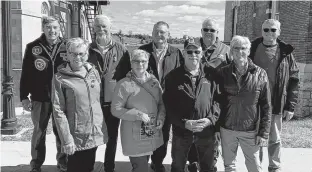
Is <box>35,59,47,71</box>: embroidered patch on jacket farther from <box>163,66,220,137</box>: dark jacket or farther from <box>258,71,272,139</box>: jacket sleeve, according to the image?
<box>258,71,272,139</box>: jacket sleeve

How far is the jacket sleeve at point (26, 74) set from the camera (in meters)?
4.18

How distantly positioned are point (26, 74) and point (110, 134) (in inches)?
53.7

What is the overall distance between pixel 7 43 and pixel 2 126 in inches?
69.5

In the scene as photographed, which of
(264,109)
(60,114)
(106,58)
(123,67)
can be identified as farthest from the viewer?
(123,67)

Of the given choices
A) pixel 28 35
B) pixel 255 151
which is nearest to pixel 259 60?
pixel 255 151

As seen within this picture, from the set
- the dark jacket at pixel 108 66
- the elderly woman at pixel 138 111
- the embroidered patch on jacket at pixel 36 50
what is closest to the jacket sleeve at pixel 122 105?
the elderly woman at pixel 138 111

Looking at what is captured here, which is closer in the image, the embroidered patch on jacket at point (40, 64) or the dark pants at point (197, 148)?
the dark pants at point (197, 148)

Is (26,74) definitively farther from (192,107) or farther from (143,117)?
(192,107)

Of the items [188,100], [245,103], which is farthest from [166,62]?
[245,103]

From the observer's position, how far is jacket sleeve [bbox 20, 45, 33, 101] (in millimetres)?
4176

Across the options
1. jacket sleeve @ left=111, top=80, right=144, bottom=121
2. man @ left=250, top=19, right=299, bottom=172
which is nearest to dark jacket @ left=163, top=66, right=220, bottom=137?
jacket sleeve @ left=111, top=80, right=144, bottom=121

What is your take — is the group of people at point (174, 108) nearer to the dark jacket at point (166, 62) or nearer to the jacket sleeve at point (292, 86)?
the dark jacket at point (166, 62)

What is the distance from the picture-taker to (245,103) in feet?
11.4

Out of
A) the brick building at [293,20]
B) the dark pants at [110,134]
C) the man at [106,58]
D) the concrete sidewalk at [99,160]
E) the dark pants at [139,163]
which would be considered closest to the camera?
the dark pants at [139,163]
